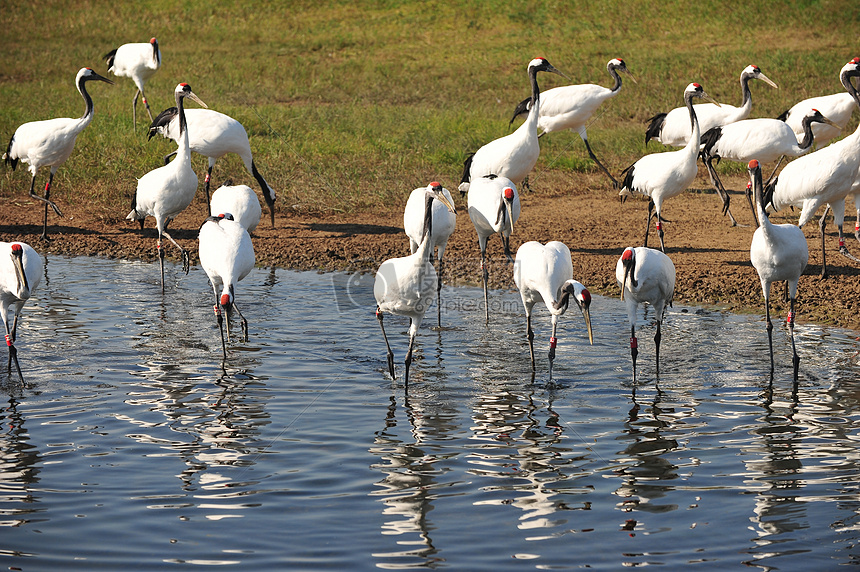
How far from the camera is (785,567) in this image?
4.29 meters

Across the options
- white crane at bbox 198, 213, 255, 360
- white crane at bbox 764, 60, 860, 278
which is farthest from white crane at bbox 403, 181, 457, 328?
white crane at bbox 764, 60, 860, 278

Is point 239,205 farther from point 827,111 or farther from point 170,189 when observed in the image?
point 827,111

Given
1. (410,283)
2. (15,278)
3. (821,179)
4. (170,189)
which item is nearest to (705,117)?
(821,179)

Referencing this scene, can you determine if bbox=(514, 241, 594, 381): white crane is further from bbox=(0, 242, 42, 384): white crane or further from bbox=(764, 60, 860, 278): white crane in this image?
bbox=(0, 242, 42, 384): white crane

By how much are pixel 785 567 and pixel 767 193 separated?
21.4 feet

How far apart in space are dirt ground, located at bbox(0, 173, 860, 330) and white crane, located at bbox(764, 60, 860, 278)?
0.73 m

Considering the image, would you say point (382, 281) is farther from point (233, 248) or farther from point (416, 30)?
point (416, 30)

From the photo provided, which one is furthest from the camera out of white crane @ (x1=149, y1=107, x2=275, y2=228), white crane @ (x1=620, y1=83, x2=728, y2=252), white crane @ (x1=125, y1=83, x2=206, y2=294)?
white crane @ (x1=149, y1=107, x2=275, y2=228)

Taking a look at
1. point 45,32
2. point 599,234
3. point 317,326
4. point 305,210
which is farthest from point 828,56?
point 45,32

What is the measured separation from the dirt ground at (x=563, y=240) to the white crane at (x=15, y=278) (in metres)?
3.66

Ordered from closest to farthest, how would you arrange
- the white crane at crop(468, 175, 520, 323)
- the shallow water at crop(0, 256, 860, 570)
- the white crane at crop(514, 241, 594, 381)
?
the shallow water at crop(0, 256, 860, 570) < the white crane at crop(514, 241, 594, 381) < the white crane at crop(468, 175, 520, 323)

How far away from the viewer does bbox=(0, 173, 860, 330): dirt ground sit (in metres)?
9.33

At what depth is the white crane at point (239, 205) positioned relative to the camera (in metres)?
9.91

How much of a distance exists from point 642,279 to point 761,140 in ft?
17.6
